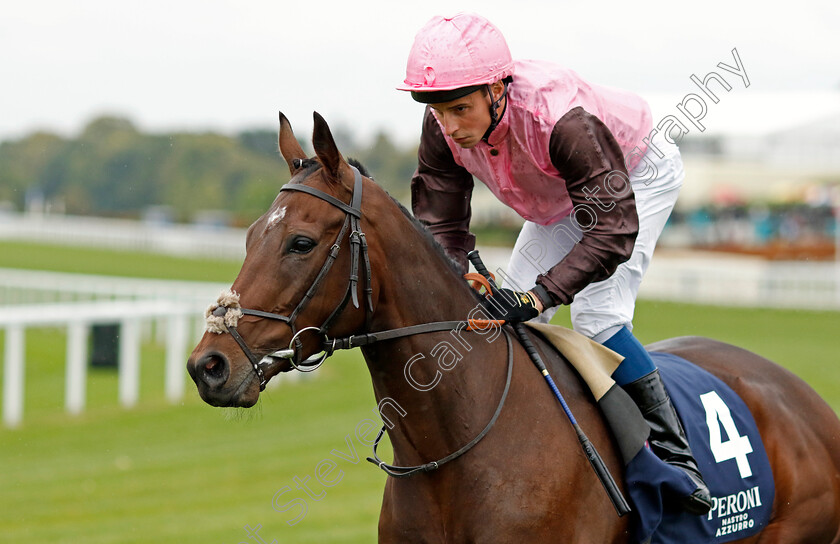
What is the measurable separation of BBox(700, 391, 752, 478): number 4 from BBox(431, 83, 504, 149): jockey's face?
1297 mm

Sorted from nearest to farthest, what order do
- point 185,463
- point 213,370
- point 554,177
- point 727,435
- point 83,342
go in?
point 213,370
point 554,177
point 727,435
point 185,463
point 83,342

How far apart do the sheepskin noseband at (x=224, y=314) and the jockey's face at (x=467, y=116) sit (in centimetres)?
86

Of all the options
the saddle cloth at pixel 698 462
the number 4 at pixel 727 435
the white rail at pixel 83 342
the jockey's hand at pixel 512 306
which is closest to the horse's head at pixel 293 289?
the jockey's hand at pixel 512 306

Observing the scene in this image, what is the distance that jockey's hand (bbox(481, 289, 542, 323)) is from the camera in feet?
10.1

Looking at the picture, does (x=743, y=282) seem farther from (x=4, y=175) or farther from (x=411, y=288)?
(x=4, y=175)

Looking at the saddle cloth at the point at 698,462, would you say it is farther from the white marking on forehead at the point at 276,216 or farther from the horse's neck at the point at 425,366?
the white marking on forehead at the point at 276,216

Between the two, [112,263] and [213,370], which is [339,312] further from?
[112,263]

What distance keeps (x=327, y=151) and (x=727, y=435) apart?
1.79 metres

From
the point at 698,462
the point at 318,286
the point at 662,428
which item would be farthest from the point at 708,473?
the point at 318,286

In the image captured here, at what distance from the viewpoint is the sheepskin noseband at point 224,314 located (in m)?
2.55

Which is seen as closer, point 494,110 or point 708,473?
point 494,110

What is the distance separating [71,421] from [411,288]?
7292 millimetres

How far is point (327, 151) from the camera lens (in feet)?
8.94

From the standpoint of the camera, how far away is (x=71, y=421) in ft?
30.7
